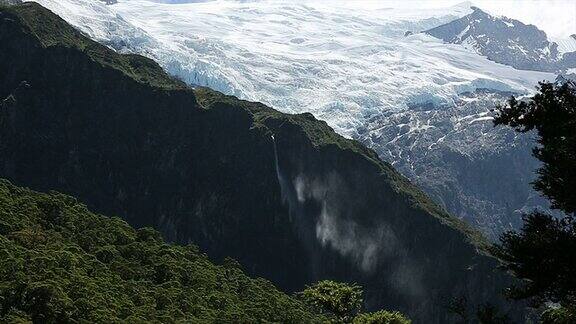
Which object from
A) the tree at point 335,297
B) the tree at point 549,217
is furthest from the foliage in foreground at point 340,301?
the tree at point 549,217

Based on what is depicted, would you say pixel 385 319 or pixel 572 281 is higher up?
pixel 572 281

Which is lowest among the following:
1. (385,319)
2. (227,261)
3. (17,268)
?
(227,261)

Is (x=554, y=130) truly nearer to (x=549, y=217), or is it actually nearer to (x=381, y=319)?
(x=549, y=217)

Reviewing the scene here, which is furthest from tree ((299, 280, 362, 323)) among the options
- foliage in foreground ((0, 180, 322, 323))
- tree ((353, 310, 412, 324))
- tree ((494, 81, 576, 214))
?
tree ((494, 81, 576, 214))

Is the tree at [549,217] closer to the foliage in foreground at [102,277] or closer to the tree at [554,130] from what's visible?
the tree at [554,130]

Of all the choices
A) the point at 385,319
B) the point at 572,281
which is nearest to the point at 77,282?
the point at 385,319

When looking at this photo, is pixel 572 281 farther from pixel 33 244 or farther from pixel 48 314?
pixel 33 244
